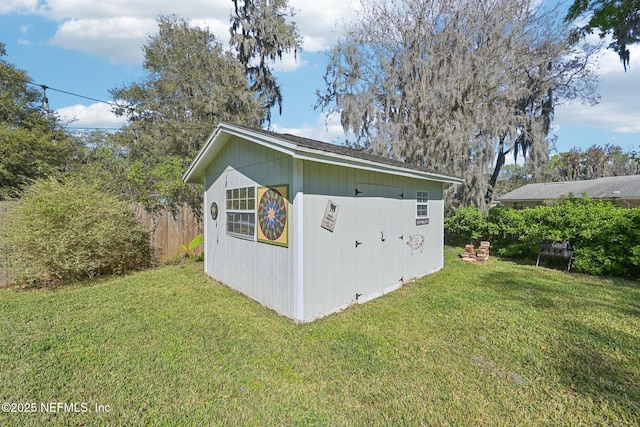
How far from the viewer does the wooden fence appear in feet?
23.4

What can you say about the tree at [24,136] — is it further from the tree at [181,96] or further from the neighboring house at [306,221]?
the neighboring house at [306,221]

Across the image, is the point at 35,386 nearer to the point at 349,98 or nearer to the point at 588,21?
the point at 349,98

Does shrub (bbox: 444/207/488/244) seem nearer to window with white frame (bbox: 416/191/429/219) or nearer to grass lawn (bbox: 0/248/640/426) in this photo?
window with white frame (bbox: 416/191/429/219)

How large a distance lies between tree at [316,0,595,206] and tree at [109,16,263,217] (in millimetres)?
5097

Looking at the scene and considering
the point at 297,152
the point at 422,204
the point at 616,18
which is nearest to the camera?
the point at 297,152

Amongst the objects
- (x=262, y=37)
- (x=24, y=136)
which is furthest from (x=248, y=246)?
(x=24, y=136)

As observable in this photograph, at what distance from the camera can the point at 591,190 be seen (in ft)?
48.6

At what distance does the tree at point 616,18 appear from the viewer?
7.72 m

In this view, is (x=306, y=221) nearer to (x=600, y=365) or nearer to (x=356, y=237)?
(x=356, y=237)

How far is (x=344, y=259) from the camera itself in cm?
437

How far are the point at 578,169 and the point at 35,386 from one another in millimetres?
36985

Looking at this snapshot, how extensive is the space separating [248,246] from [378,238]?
2.38 m

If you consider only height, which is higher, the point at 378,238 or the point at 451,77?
the point at 451,77

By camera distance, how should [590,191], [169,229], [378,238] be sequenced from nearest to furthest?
1. [378,238]
2. [169,229]
3. [590,191]
